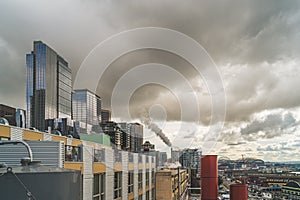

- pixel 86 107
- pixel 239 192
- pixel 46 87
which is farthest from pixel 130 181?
pixel 46 87

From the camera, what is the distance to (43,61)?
206ft

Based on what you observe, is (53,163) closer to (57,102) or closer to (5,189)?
(5,189)

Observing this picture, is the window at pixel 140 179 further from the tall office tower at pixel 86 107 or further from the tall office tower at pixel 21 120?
the tall office tower at pixel 86 107

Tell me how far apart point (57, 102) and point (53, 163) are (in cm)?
4514

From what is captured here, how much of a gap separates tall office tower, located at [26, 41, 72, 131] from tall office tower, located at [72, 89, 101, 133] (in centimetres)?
471

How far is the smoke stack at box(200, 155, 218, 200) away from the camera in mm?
16219

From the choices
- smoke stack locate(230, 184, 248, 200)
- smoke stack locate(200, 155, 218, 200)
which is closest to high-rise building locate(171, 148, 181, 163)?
smoke stack locate(230, 184, 248, 200)

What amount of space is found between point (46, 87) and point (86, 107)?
11.9m

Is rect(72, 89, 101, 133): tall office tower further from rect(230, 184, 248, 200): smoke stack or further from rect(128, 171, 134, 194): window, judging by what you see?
rect(230, 184, 248, 200): smoke stack

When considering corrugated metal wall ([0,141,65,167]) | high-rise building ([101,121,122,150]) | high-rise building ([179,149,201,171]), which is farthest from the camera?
high-rise building ([179,149,201,171])

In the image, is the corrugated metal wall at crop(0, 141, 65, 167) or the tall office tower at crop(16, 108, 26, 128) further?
the tall office tower at crop(16, 108, 26, 128)

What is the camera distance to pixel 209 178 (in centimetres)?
1627

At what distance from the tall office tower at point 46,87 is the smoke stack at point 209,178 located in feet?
122

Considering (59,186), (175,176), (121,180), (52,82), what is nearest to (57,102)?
(52,82)
